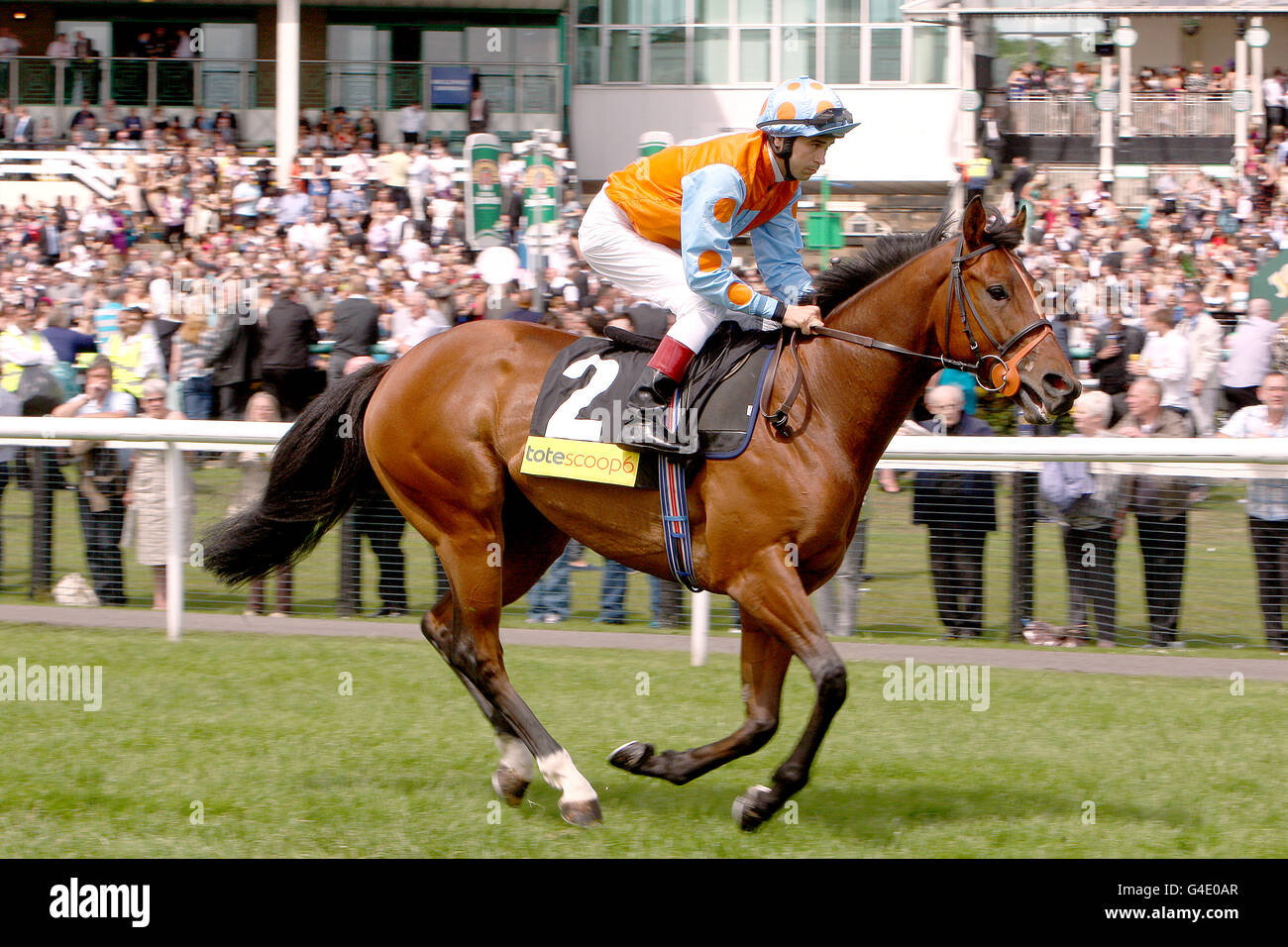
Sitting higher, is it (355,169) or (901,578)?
(355,169)

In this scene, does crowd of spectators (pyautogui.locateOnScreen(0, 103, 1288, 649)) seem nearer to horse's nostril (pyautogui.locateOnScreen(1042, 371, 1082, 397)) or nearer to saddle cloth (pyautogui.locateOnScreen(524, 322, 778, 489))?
horse's nostril (pyautogui.locateOnScreen(1042, 371, 1082, 397))

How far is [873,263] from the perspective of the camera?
4.41m

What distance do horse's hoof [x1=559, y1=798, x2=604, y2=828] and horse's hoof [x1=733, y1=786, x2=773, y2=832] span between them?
1.34 feet

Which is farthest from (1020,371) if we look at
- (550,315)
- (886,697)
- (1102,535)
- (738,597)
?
(550,315)

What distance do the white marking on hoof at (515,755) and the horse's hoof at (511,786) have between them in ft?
0.04

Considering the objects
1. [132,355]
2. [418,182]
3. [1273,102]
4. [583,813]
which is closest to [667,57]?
[418,182]

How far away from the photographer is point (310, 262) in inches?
527

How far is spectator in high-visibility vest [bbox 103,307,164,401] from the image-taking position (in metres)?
9.30

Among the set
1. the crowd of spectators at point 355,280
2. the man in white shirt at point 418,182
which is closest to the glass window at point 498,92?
the crowd of spectators at point 355,280

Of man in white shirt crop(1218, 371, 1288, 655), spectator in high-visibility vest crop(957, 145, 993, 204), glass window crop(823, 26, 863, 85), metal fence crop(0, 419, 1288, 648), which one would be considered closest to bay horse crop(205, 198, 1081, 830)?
metal fence crop(0, 419, 1288, 648)

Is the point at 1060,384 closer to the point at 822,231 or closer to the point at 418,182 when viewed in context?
the point at 822,231

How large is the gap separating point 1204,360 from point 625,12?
1480 centimetres

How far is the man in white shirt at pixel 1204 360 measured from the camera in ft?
31.8

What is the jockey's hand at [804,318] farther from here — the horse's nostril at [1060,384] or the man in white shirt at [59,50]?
the man in white shirt at [59,50]
